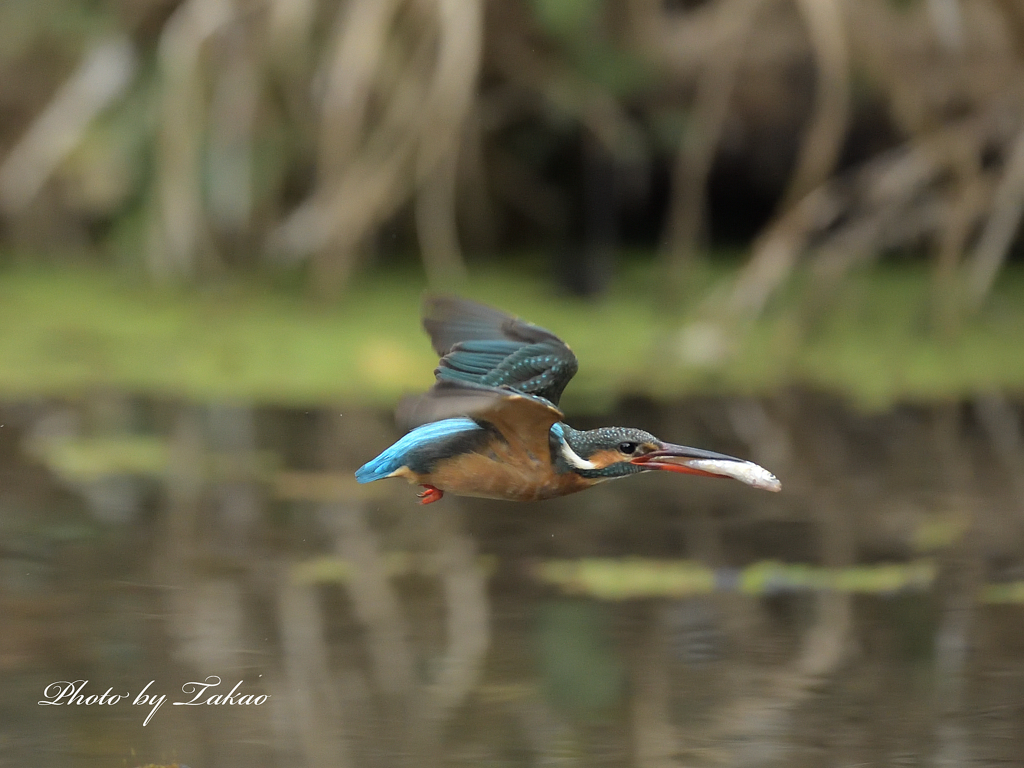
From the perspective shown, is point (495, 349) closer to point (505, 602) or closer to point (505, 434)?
point (505, 434)

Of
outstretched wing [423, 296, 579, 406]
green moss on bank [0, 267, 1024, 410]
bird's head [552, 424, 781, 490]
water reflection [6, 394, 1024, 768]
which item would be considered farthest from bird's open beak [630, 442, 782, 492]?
green moss on bank [0, 267, 1024, 410]

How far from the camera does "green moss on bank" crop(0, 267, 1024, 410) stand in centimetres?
334

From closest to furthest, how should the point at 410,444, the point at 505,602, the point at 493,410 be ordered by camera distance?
the point at 493,410 < the point at 410,444 < the point at 505,602

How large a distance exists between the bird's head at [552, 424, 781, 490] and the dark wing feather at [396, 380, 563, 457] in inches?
1.2

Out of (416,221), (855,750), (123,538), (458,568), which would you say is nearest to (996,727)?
(855,750)

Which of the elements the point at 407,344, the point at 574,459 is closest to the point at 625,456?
the point at 574,459

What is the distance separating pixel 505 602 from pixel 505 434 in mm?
741

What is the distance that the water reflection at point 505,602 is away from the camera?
5.39 ft

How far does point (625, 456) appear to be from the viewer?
4.57 ft

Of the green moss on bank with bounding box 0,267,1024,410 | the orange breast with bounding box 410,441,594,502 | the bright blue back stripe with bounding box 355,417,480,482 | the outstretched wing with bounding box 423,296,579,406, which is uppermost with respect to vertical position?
the green moss on bank with bounding box 0,267,1024,410

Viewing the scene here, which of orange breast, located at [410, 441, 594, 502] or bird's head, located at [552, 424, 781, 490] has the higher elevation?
bird's head, located at [552, 424, 781, 490]

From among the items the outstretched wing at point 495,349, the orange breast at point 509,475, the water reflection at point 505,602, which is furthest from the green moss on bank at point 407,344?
the orange breast at point 509,475

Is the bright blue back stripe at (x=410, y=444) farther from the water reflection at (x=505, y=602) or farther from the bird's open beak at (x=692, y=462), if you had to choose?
the water reflection at (x=505, y=602)

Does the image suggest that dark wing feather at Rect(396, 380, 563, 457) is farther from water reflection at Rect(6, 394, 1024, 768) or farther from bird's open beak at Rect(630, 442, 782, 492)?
water reflection at Rect(6, 394, 1024, 768)
